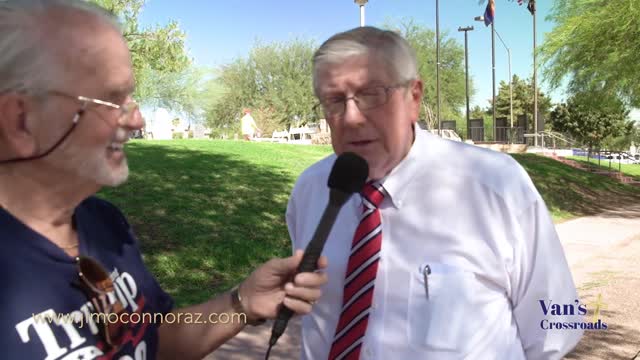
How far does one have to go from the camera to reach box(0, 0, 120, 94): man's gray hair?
4.73 ft

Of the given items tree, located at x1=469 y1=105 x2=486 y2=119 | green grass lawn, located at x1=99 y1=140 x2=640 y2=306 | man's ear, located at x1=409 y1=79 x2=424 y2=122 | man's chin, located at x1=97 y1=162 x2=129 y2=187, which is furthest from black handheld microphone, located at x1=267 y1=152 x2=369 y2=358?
tree, located at x1=469 y1=105 x2=486 y2=119

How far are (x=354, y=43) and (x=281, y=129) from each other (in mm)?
49151

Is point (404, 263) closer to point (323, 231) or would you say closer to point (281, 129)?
point (323, 231)

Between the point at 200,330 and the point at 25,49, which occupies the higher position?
the point at 25,49

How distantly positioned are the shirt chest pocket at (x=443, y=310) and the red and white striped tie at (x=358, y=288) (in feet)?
0.51

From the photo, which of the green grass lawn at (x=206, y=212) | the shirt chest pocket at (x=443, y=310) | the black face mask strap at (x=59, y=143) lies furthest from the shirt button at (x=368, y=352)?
the green grass lawn at (x=206, y=212)

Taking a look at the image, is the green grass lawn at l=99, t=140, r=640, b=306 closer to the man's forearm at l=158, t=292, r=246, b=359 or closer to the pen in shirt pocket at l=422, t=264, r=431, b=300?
the man's forearm at l=158, t=292, r=246, b=359

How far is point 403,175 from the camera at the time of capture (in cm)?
211

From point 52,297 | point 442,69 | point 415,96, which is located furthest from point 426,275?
point 442,69

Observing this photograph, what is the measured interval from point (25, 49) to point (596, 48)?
57.5 ft

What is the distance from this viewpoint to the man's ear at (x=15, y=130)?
1464 mm

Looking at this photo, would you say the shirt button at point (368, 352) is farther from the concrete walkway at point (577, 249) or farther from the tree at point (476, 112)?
the tree at point (476, 112)

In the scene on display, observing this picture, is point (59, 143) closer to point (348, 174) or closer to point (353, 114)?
point (348, 174)

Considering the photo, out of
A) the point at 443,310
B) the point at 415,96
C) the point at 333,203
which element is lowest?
the point at 443,310
